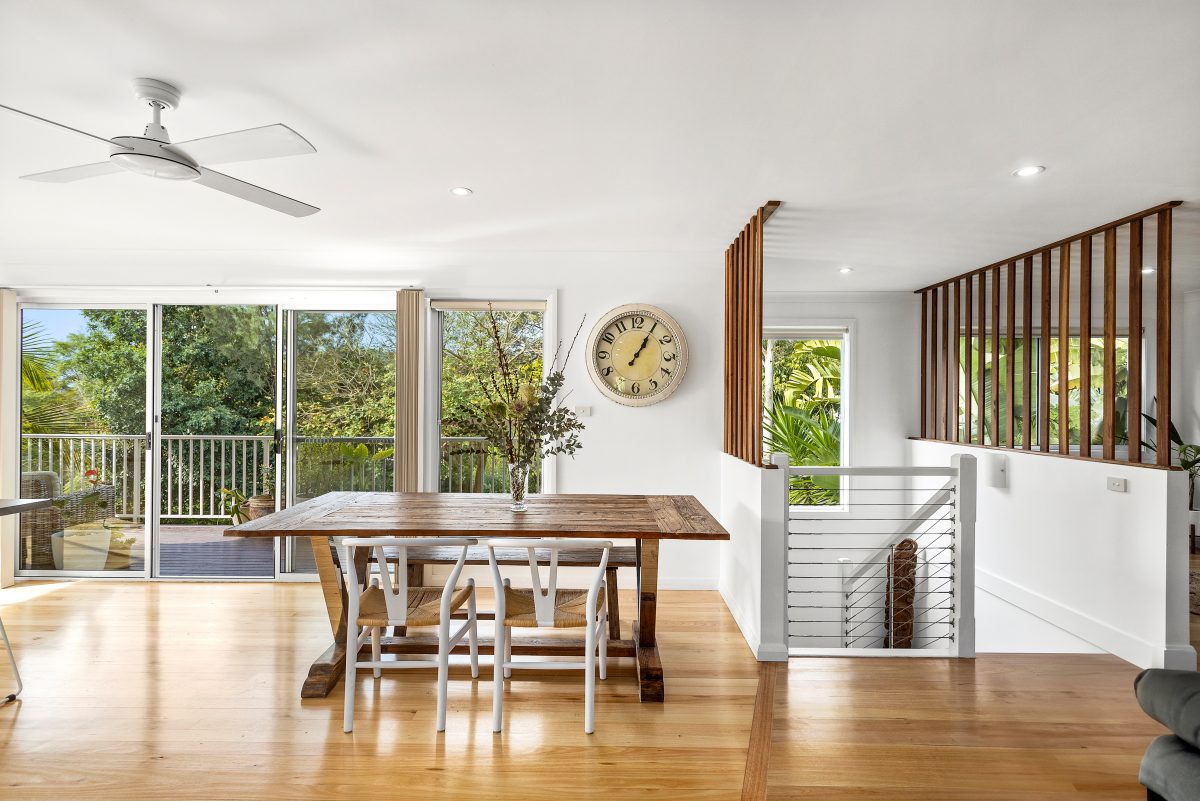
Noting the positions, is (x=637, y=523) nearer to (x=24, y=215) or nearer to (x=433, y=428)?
(x=433, y=428)

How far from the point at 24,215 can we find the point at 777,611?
185 inches

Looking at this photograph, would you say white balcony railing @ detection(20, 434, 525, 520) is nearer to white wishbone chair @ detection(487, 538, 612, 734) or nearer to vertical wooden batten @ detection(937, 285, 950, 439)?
white wishbone chair @ detection(487, 538, 612, 734)

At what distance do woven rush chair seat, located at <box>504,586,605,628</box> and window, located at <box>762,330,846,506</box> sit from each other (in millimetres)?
3288

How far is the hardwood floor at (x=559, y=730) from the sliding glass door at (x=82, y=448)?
1257 millimetres

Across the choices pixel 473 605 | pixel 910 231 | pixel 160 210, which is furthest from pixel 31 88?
pixel 910 231

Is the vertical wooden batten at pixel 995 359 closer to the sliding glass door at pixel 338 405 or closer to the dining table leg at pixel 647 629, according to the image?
the dining table leg at pixel 647 629

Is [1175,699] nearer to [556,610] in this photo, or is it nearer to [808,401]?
[556,610]

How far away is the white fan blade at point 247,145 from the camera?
2168mm

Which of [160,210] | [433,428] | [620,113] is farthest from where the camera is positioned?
[433,428]

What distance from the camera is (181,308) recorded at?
491 cm

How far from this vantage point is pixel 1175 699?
1.79m

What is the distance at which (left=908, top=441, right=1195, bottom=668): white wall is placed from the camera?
3258 mm

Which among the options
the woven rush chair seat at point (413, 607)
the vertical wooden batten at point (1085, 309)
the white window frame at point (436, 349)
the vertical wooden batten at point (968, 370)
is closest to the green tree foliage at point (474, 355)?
the white window frame at point (436, 349)

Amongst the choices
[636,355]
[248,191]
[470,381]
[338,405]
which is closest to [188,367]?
[338,405]
